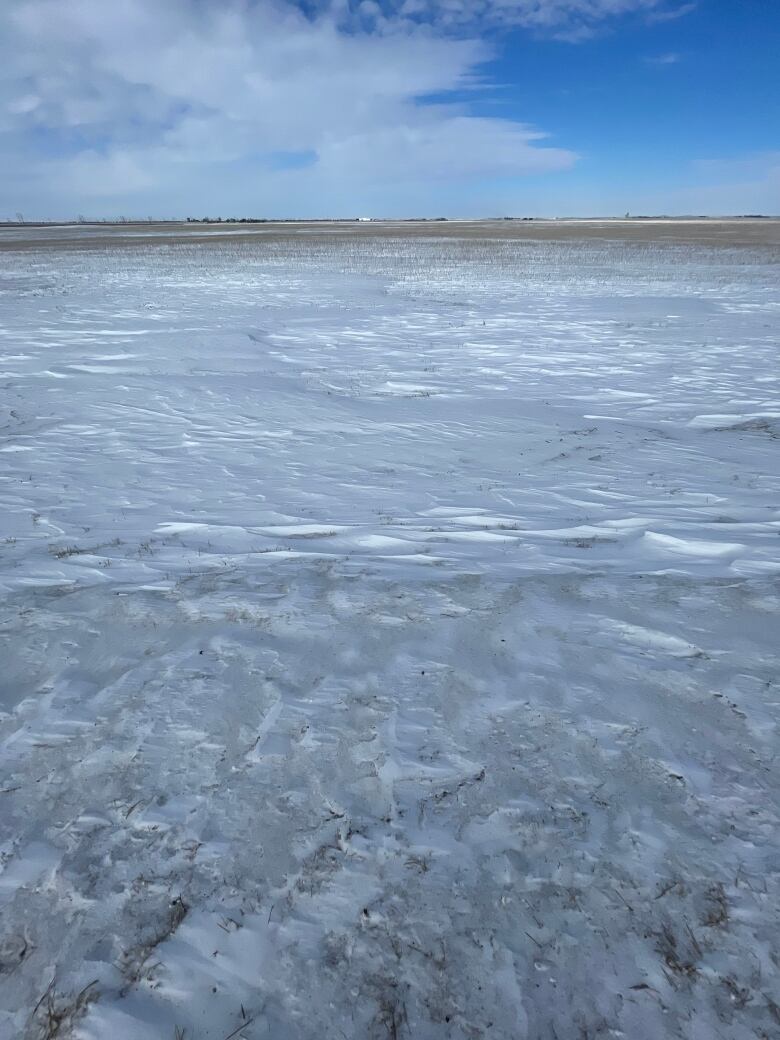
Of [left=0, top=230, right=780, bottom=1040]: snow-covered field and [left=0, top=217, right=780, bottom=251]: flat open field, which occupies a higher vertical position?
[left=0, top=217, right=780, bottom=251]: flat open field

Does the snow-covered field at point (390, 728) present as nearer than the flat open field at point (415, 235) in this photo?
Yes

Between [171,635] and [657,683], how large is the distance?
2.58 metres

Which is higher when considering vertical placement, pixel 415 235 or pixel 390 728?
pixel 415 235

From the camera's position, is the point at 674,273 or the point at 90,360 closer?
the point at 90,360

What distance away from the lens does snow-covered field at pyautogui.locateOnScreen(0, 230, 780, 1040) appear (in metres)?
1.81

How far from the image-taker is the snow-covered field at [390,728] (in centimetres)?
181

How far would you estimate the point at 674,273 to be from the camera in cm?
2264

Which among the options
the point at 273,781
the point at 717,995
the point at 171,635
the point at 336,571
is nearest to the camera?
the point at 717,995

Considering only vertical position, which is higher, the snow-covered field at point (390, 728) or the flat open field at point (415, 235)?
the flat open field at point (415, 235)

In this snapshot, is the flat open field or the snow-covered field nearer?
the snow-covered field

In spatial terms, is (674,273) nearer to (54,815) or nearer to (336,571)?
(336,571)

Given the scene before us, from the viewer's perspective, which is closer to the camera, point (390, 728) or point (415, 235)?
point (390, 728)

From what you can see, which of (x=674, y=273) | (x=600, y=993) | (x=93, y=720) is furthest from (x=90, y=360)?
(x=674, y=273)

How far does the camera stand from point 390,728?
2.71 m
